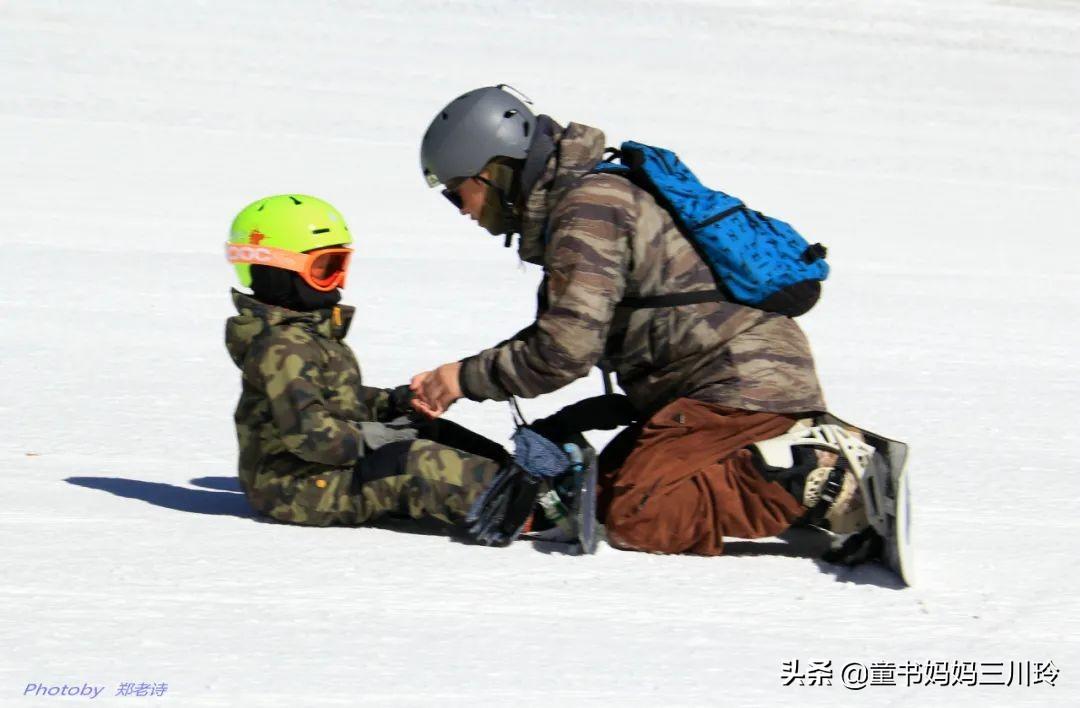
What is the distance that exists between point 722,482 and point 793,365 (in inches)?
15.8

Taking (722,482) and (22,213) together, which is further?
(22,213)

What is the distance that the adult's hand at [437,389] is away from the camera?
186 inches

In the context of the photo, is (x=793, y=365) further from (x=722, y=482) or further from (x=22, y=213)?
(x=22, y=213)

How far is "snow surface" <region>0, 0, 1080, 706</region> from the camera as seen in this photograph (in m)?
3.83

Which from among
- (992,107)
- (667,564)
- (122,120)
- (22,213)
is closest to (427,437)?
(667,564)

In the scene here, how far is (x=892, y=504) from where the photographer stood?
443 centimetres

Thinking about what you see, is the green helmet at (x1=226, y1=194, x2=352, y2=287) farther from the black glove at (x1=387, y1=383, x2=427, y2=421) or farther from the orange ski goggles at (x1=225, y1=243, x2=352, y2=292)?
the black glove at (x1=387, y1=383, x2=427, y2=421)

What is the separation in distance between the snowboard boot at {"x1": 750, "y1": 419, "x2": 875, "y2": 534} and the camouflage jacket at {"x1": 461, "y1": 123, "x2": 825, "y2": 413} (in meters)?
0.14

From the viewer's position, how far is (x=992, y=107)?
1670cm

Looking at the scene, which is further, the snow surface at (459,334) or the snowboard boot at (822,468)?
the snowboard boot at (822,468)

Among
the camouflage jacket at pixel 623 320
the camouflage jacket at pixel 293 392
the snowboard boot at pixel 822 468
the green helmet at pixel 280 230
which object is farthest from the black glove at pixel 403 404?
the snowboard boot at pixel 822 468

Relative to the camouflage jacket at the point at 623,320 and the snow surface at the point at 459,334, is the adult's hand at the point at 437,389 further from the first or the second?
the snow surface at the point at 459,334

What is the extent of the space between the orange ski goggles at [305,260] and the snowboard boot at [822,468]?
4.35 feet

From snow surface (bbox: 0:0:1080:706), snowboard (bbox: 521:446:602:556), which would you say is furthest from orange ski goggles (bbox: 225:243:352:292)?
snowboard (bbox: 521:446:602:556)
